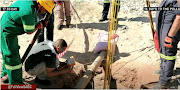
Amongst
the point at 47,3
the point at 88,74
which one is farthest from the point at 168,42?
the point at 47,3

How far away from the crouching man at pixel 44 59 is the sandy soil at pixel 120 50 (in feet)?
0.98

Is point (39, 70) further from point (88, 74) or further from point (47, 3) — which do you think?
point (47, 3)

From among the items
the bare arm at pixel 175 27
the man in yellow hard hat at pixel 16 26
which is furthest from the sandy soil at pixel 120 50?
the bare arm at pixel 175 27

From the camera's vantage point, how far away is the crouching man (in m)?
4.09

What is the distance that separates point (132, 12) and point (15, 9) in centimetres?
473

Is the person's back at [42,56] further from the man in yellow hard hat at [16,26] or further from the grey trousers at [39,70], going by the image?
the man in yellow hard hat at [16,26]

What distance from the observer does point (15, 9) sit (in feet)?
→ 12.1

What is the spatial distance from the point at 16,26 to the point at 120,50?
2786mm

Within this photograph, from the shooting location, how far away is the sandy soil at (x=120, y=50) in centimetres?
486

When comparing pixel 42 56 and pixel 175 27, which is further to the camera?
pixel 42 56

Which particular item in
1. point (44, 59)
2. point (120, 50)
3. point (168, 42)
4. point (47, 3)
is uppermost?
point (47, 3)

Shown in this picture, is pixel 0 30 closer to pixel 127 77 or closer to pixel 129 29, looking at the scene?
pixel 127 77

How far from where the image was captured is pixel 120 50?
585 cm

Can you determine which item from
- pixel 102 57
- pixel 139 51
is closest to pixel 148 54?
pixel 139 51
